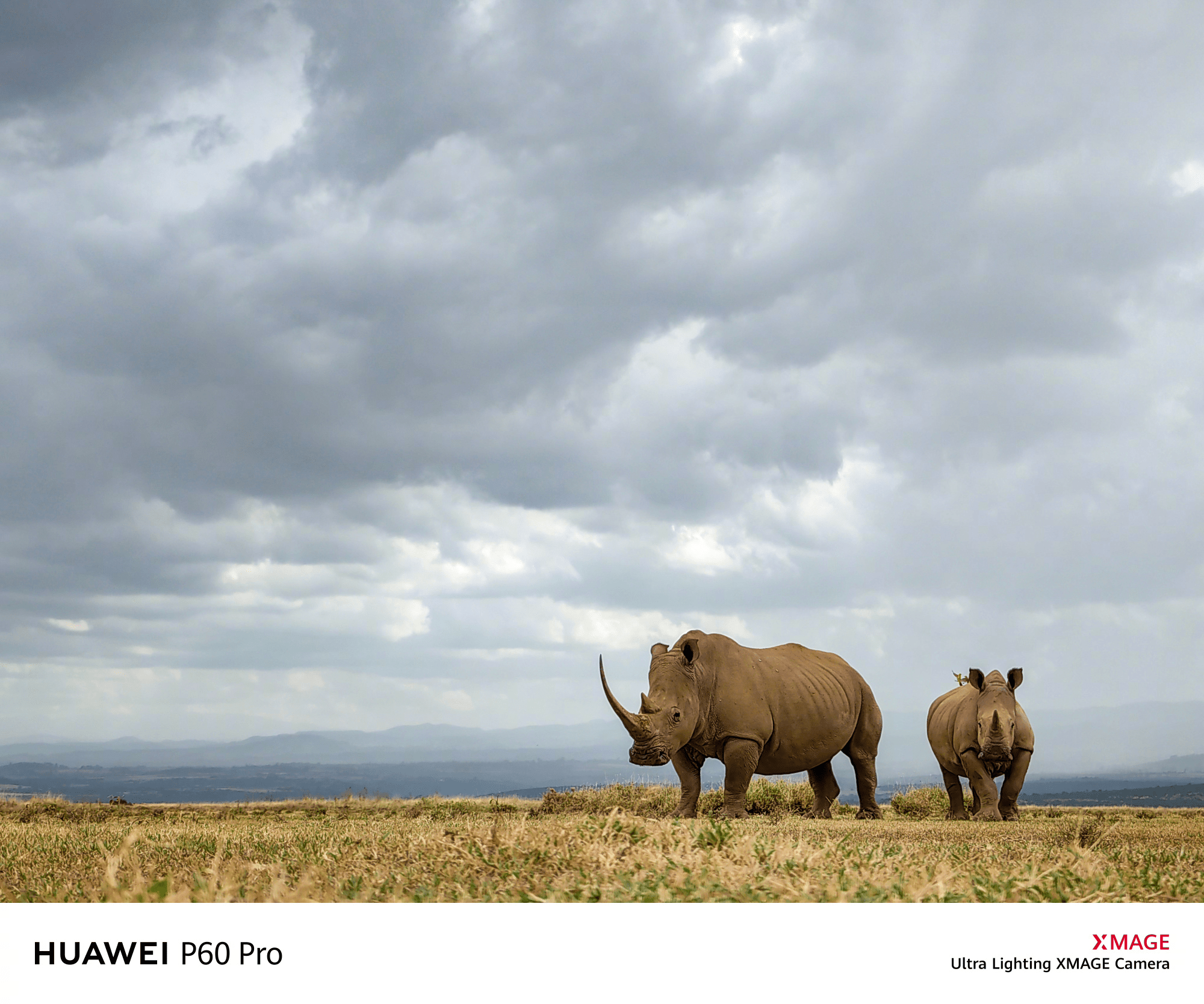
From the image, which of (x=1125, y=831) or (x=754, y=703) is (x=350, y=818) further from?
(x=1125, y=831)

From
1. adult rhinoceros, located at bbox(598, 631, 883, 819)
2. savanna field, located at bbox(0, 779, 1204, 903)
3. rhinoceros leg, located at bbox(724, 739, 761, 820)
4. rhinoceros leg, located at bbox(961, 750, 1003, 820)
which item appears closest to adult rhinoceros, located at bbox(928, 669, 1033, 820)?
rhinoceros leg, located at bbox(961, 750, 1003, 820)

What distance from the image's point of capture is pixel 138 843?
6934mm

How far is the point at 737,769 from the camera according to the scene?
12039mm

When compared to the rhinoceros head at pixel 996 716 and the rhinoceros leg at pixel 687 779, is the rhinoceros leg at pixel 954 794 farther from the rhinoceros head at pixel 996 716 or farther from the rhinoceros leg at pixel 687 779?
the rhinoceros leg at pixel 687 779

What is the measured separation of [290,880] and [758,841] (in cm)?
253

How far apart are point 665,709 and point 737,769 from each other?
139 centimetres

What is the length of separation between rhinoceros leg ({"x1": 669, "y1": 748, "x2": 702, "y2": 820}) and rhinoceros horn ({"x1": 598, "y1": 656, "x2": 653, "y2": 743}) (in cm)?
82

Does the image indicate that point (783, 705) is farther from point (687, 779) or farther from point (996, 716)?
point (996, 716)

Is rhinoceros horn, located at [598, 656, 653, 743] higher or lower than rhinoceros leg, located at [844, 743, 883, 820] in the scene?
higher

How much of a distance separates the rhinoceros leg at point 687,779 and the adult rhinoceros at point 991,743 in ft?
11.8

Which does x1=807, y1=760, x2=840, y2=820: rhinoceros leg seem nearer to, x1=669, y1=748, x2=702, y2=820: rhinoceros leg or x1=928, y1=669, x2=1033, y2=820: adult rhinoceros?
x1=928, y1=669, x2=1033, y2=820: adult rhinoceros
